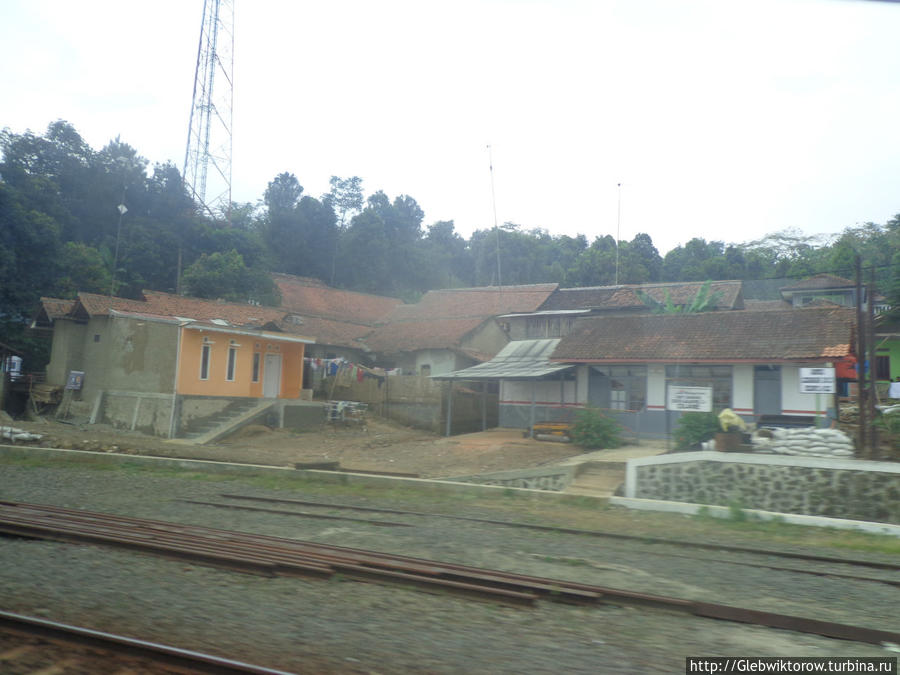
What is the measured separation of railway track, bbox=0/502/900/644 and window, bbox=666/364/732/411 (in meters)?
14.7

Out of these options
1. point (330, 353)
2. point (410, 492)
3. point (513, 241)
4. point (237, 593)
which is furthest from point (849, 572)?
point (513, 241)

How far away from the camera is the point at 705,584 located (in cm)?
713

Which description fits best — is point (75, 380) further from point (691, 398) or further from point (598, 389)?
point (691, 398)

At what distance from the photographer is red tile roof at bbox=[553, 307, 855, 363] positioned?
19359 millimetres

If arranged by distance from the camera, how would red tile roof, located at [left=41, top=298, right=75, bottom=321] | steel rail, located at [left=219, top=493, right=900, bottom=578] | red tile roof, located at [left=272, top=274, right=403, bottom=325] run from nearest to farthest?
1. steel rail, located at [left=219, top=493, right=900, bottom=578]
2. red tile roof, located at [left=41, top=298, right=75, bottom=321]
3. red tile roof, located at [left=272, top=274, right=403, bottom=325]

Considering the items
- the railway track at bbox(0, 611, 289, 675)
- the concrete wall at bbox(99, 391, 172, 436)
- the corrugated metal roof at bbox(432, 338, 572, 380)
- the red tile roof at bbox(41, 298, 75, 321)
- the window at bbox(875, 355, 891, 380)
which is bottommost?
the railway track at bbox(0, 611, 289, 675)

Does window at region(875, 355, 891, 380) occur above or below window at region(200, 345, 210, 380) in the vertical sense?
above

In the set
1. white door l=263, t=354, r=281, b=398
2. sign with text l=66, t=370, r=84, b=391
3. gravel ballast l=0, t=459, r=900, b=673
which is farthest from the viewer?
white door l=263, t=354, r=281, b=398

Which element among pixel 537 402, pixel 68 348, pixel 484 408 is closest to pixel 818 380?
pixel 537 402

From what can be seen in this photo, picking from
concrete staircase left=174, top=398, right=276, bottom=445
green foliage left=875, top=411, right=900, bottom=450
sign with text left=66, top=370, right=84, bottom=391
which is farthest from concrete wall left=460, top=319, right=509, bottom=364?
green foliage left=875, top=411, right=900, bottom=450

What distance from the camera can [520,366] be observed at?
24.1 meters

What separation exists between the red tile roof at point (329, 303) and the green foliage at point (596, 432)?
20.8 metres

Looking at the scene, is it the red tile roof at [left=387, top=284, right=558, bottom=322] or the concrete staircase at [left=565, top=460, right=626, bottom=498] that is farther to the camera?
the red tile roof at [left=387, top=284, right=558, bottom=322]

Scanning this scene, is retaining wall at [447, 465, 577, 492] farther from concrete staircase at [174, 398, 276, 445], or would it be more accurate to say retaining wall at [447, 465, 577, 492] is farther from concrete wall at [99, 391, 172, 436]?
concrete wall at [99, 391, 172, 436]
